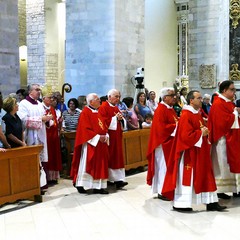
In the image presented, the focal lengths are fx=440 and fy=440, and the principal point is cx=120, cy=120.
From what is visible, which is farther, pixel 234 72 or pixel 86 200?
pixel 234 72

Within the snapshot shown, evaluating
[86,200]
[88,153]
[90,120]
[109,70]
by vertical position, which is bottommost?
[86,200]

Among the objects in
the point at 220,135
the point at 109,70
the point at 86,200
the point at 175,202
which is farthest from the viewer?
the point at 109,70

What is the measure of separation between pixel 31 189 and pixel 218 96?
10.3 ft

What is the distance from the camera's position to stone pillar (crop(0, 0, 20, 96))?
9.22 meters

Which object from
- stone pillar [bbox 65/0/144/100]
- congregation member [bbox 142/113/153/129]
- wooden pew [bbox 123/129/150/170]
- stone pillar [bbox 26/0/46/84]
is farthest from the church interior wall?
wooden pew [bbox 123/129/150/170]

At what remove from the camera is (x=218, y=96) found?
6.54m

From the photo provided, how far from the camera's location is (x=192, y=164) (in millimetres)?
5883

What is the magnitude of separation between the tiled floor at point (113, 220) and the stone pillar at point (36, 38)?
40.8 ft

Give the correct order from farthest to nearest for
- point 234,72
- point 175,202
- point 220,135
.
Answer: point 234,72, point 220,135, point 175,202

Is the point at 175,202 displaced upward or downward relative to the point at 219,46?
downward

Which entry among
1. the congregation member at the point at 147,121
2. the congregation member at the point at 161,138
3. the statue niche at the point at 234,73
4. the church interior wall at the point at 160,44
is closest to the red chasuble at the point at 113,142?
the congregation member at the point at 161,138

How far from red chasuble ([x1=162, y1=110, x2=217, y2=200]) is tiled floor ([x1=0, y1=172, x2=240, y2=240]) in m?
0.42

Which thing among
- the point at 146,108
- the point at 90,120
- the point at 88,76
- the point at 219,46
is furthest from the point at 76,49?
the point at 90,120

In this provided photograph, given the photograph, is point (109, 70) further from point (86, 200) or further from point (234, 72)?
point (86, 200)
